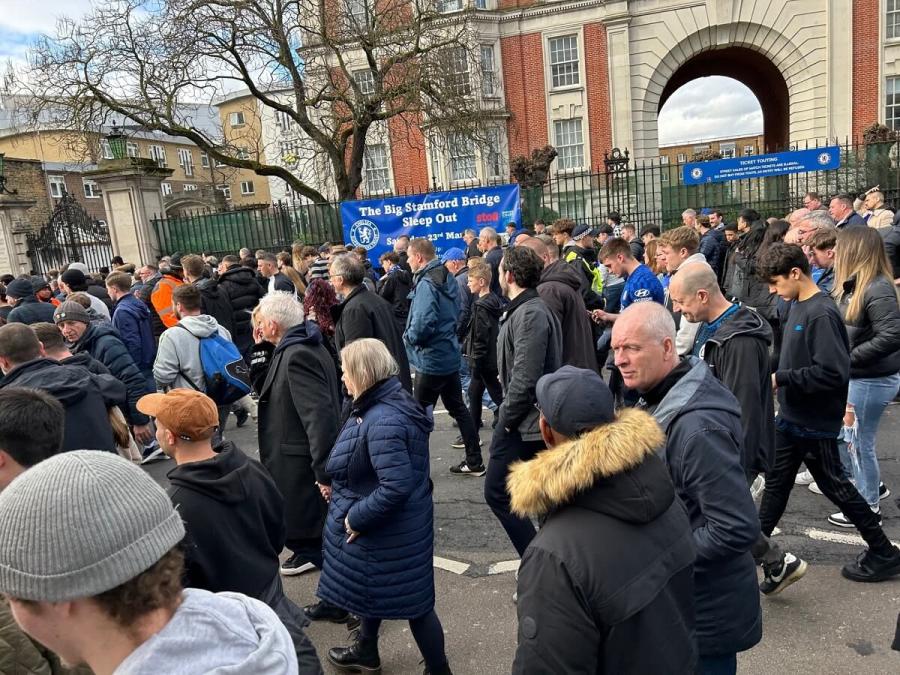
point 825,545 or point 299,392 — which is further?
point 825,545

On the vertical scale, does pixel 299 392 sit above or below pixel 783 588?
above

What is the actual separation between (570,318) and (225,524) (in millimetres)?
3125

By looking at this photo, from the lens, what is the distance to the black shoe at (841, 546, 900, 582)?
362 cm

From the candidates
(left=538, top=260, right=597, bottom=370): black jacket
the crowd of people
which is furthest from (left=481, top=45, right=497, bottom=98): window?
(left=538, top=260, right=597, bottom=370): black jacket

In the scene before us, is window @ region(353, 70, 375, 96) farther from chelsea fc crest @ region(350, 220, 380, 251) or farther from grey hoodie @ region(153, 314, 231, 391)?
grey hoodie @ region(153, 314, 231, 391)

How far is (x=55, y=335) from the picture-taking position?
14.0 ft

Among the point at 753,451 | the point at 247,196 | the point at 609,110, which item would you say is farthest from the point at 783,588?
the point at 247,196

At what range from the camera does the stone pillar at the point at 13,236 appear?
16.0 m

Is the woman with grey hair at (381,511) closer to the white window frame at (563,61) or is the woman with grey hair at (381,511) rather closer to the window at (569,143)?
the window at (569,143)

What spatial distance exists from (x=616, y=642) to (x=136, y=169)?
51.4 feet

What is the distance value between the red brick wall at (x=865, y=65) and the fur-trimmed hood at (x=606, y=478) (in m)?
29.4

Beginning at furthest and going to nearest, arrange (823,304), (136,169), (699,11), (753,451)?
(699,11) < (136,169) < (823,304) < (753,451)

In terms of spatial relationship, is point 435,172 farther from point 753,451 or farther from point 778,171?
point 753,451

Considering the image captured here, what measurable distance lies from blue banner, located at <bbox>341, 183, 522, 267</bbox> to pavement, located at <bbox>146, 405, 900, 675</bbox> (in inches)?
370
